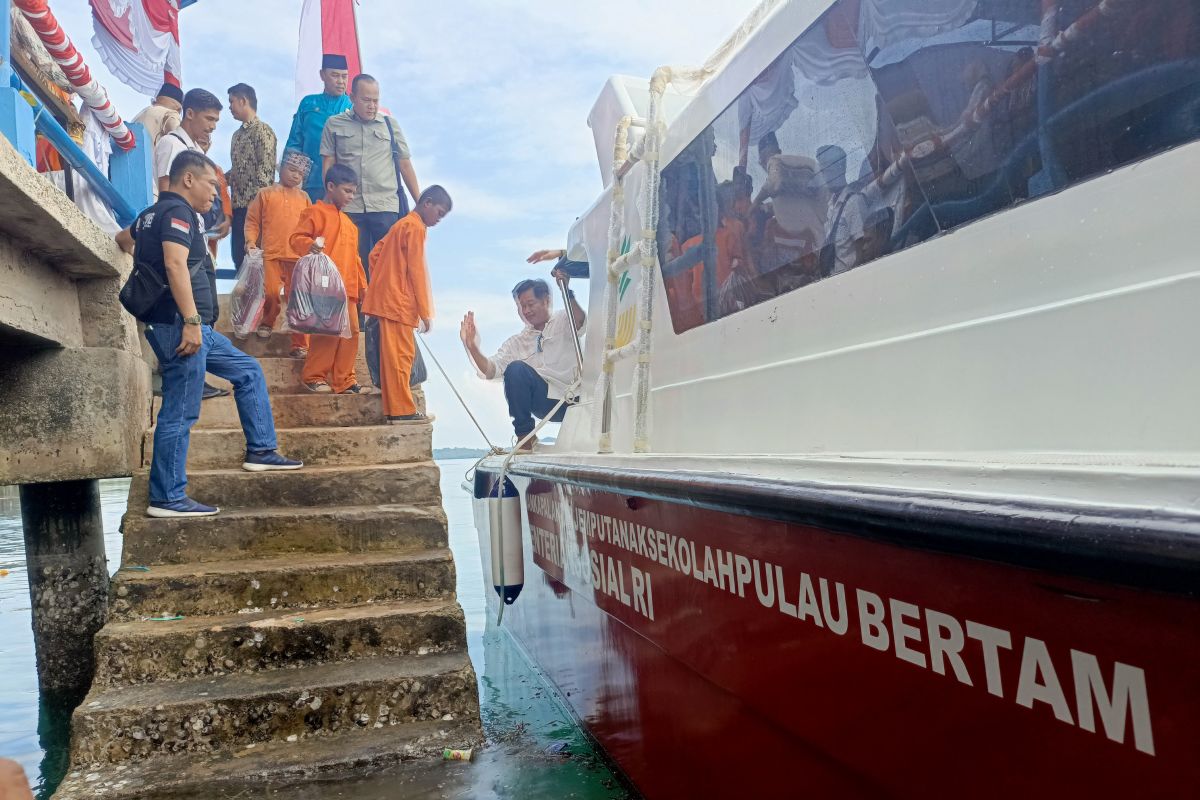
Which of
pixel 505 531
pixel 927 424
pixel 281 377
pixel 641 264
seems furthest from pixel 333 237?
pixel 927 424

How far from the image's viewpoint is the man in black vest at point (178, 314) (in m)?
3.30

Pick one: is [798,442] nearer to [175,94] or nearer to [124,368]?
[124,368]

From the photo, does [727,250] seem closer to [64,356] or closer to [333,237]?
[64,356]

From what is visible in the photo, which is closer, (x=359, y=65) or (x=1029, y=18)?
(x=1029, y=18)

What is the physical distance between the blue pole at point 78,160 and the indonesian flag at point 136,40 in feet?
2.48

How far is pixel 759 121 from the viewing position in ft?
7.05

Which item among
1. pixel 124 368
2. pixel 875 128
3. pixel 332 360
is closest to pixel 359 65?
pixel 332 360

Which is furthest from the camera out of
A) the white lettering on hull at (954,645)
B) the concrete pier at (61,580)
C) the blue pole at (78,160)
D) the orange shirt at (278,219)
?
the orange shirt at (278,219)

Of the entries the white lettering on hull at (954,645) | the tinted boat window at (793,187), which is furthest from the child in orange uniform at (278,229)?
the white lettering on hull at (954,645)

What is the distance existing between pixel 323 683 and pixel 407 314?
2474 mm

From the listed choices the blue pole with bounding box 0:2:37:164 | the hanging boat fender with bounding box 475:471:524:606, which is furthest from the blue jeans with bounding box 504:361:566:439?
the blue pole with bounding box 0:2:37:164

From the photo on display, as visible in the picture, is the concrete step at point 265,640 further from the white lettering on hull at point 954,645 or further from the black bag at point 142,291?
the white lettering on hull at point 954,645

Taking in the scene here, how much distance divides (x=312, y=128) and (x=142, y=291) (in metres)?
3.51

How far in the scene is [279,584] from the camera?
3.25 m
